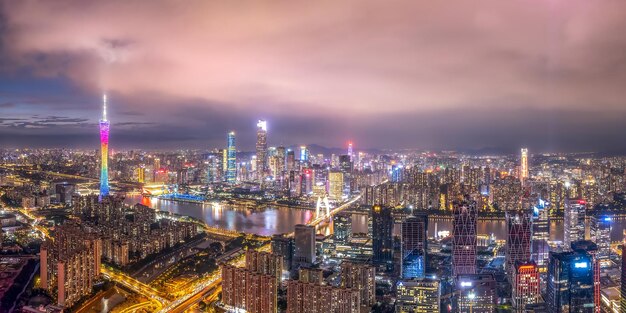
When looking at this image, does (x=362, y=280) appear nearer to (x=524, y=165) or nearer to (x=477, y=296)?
(x=477, y=296)

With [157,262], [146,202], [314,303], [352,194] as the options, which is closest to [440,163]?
[352,194]

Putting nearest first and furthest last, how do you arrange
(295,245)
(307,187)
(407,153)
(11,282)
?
(11,282) → (295,245) → (307,187) → (407,153)

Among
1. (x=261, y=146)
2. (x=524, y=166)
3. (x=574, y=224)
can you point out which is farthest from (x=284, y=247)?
(x=261, y=146)

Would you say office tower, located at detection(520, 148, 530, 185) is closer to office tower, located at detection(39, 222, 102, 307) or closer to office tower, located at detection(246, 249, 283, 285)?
office tower, located at detection(246, 249, 283, 285)

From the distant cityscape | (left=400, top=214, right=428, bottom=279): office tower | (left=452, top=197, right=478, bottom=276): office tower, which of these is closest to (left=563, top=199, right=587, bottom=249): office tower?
the distant cityscape

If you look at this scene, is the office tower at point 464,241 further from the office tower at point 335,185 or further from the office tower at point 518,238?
the office tower at point 335,185

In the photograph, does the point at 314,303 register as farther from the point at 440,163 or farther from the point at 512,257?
the point at 440,163
